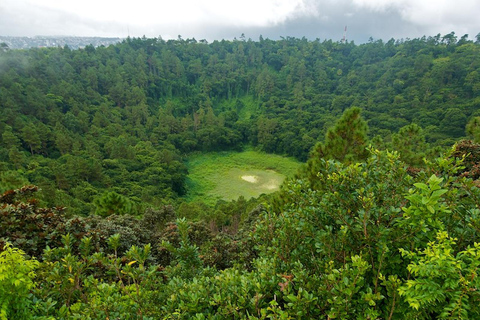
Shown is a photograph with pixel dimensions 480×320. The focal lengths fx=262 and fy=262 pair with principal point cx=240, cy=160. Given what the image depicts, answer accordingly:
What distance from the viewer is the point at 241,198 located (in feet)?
84.5

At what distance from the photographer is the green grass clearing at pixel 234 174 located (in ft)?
112

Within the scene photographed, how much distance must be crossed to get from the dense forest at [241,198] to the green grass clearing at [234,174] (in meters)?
2.32

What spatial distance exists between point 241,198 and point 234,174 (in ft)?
45.2

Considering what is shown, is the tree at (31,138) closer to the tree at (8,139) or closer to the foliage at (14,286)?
the tree at (8,139)

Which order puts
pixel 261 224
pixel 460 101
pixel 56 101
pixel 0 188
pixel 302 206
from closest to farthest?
1. pixel 302 206
2. pixel 261 224
3. pixel 0 188
4. pixel 56 101
5. pixel 460 101

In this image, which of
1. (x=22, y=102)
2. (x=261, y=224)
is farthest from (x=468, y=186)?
(x=22, y=102)

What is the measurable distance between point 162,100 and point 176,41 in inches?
1308

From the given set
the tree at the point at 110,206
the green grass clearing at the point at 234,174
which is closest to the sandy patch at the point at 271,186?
the green grass clearing at the point at 234,174

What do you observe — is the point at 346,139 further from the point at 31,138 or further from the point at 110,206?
the point at 31,138

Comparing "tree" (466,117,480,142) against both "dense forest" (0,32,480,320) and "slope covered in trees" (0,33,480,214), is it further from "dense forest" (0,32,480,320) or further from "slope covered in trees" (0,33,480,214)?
"slope covered in trees" (0,33,480,214)

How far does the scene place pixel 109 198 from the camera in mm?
12344

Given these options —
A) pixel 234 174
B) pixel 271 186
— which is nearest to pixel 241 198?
pixel 271 186

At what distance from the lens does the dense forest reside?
88.8 inches

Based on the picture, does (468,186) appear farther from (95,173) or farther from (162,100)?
(162,100)
